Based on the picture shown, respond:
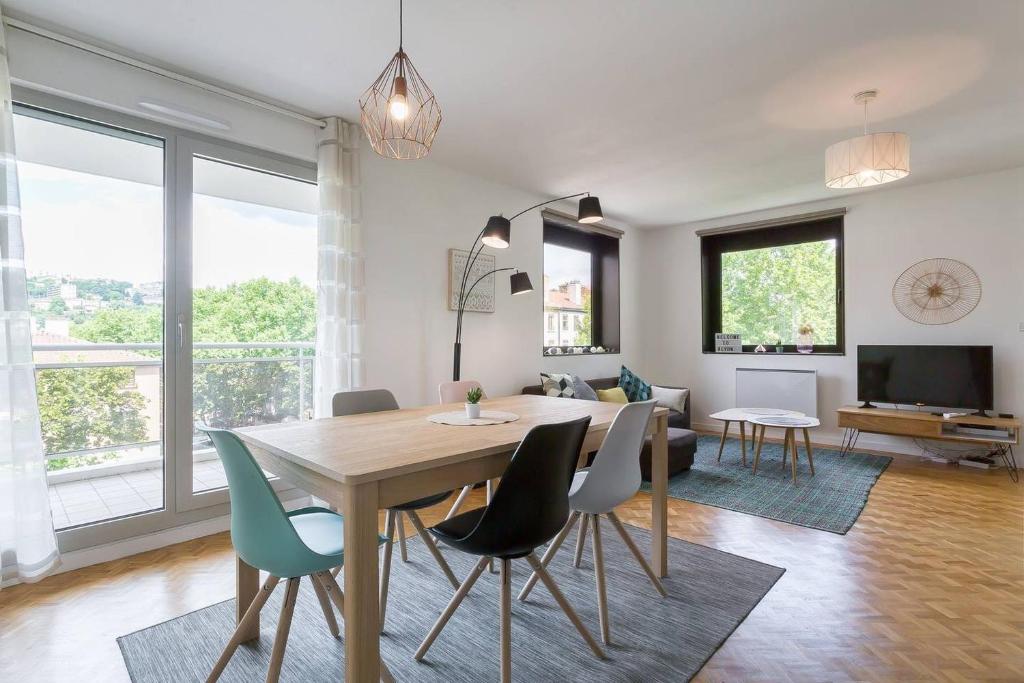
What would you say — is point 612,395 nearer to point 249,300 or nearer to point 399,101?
point 249,300

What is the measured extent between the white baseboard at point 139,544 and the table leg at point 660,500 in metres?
2.48

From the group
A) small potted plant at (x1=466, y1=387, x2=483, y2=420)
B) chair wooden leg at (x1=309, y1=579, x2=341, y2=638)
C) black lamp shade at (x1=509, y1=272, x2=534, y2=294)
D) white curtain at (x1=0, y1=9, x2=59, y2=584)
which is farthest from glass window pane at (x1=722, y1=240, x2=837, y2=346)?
white curtain at (x1=0, y1=9, x2=59, y2=584)

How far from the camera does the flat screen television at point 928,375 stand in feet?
14.0

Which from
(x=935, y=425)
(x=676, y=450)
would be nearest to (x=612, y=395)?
(x=676, y=450)

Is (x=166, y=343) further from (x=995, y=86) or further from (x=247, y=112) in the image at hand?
(x=995, y=86)

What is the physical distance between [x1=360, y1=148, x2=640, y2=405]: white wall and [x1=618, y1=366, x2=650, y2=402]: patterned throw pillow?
91 cm

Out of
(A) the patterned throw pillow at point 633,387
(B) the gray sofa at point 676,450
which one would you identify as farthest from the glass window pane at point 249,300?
(A) the patterned throw pillow at point 633,387

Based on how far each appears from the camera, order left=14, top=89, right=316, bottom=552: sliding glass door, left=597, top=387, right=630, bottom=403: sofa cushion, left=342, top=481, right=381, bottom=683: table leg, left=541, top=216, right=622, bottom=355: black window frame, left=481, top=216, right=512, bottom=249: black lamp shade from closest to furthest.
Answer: left=342, top=481, right=381, bottom=683: table leg → left=14, top=89, right=316, bottom=552: sliding glass door → left=481, top=216, right=512, bottom=249: black lamp shade → left=597, top=387, right=630, bottom=403: sofa cushion → left=541, top=216, right=622, bottom=355: black window frame

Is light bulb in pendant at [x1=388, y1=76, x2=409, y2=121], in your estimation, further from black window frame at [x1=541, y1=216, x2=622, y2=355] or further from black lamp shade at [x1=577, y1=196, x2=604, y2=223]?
black window frame at [x1=541, y1=216, x2=622, y2=355]

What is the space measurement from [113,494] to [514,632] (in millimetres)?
2534

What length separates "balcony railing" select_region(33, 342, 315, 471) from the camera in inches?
111

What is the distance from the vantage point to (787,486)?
3803 mm

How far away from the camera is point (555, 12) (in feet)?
7.13

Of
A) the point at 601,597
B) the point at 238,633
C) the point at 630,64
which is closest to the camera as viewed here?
the point at 238,633
